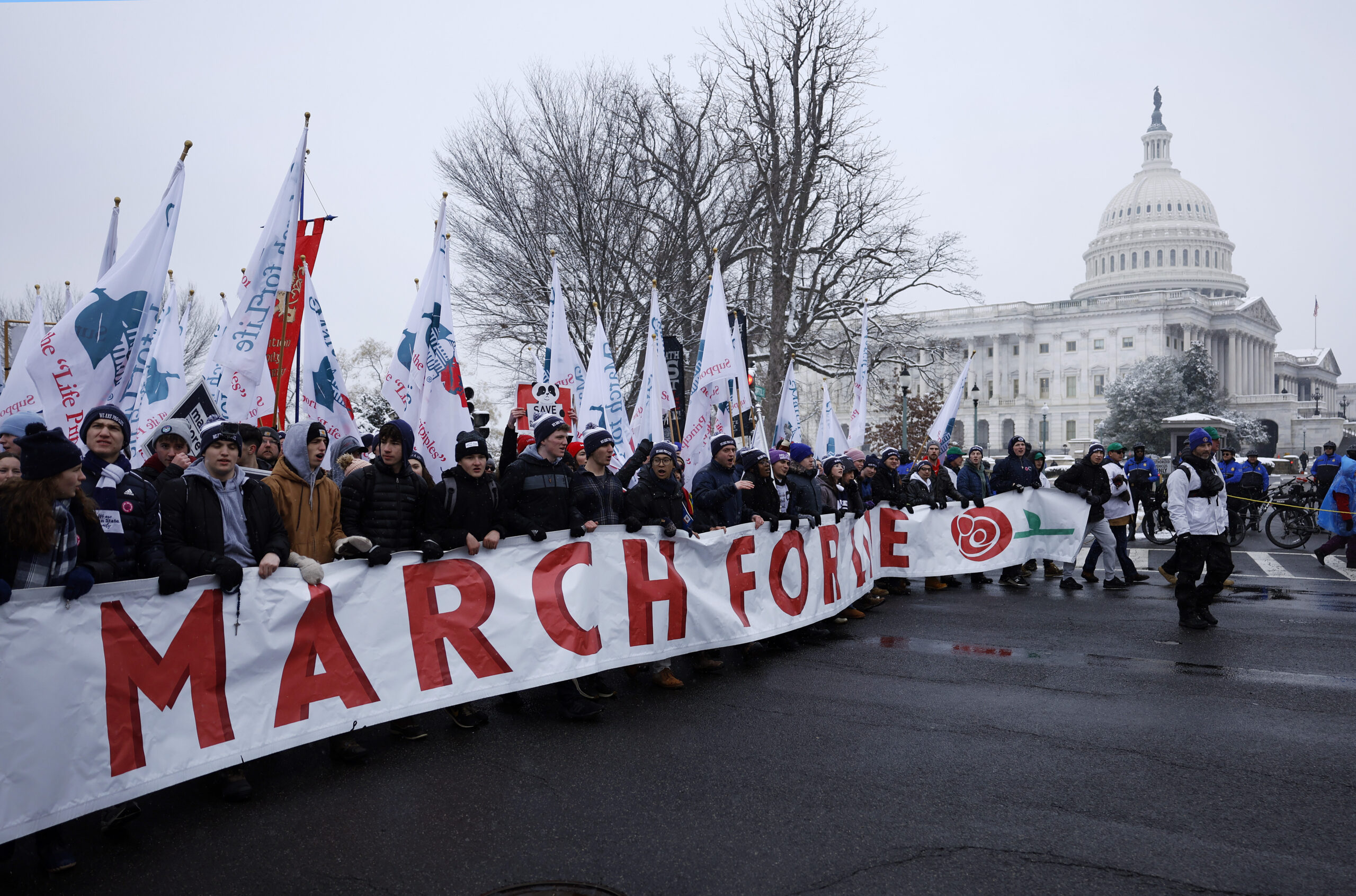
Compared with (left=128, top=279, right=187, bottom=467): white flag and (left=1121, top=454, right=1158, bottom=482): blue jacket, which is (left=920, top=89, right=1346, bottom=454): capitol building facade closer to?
(left=1121, top=454, right=1158, bottom=482): blue jacket

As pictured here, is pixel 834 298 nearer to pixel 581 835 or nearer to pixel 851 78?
pixel 851 78

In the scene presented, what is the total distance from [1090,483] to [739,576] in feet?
20.3

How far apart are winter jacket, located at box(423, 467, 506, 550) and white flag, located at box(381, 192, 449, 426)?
0.93 m

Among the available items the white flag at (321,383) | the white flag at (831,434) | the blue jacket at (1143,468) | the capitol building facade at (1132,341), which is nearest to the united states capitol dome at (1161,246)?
the capitol building facade at (1132,341)

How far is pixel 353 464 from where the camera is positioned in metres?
6.65

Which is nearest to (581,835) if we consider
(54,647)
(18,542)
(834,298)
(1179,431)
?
(54,647)

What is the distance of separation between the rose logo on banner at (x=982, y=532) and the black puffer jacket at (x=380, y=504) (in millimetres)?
7525

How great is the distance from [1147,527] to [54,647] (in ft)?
54.9

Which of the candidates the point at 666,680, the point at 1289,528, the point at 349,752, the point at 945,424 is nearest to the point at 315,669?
the point at 349,752

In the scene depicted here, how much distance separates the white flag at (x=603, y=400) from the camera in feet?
36.4

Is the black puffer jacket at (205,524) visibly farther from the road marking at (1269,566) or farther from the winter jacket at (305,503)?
the road marking at (1269,566)

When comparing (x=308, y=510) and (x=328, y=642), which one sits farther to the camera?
(x=308, y=510)

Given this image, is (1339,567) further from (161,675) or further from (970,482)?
(161,675)

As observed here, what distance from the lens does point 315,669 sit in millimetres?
5035
